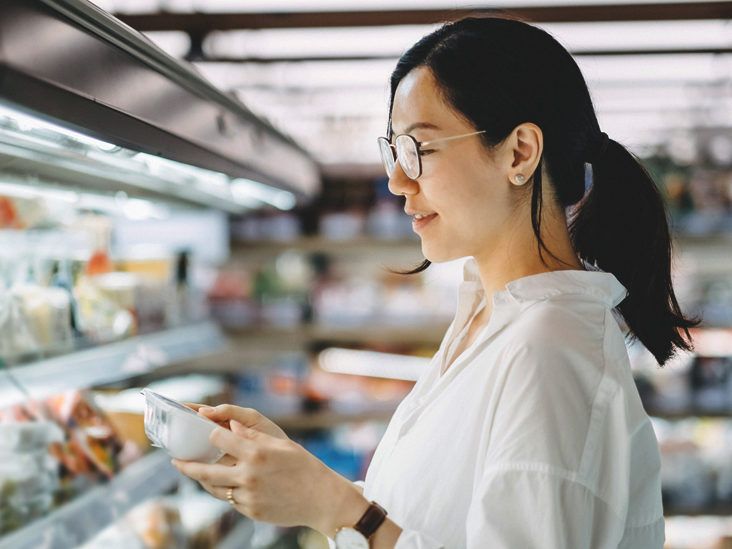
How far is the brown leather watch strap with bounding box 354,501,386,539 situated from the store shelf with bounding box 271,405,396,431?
130 inches

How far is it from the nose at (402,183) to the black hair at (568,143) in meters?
0.13

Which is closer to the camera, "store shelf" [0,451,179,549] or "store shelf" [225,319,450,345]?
"store shelf" [0,451,179,549]

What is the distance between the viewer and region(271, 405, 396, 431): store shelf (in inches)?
172

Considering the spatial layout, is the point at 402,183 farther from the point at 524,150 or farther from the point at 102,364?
the point at 102,364

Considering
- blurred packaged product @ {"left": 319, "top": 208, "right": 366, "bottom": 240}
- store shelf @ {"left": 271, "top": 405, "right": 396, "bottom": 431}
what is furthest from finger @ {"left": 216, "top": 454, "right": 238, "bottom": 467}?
blurred packaged product @ {"left": 319, "top": 208, "right": 366, "bottom": 240}

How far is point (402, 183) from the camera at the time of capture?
1.22 metres

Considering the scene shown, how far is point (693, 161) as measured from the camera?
14.3 feet


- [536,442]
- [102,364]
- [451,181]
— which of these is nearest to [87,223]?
[102,364]

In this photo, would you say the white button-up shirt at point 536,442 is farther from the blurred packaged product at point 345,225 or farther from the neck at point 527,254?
the blurred packaged product at point 345,225

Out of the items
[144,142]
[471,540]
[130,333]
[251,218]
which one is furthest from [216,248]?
[471,540]

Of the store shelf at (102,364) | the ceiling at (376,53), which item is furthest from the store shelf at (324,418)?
the store shelf at (102,364)

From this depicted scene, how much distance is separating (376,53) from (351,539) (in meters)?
2.12

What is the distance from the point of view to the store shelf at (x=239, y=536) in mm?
2615

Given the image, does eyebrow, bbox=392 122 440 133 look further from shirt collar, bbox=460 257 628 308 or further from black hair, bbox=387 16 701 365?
shirt collar, bbox=460 257 628 308
